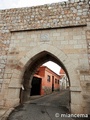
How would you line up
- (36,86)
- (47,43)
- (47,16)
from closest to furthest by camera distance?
(47,43) → (47,16) → (36,86)

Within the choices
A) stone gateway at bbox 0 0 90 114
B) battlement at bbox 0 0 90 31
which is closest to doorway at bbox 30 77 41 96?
stone gateway at bbox 0 0 90 114

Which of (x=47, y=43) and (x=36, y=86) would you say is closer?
(x=47, y=43)

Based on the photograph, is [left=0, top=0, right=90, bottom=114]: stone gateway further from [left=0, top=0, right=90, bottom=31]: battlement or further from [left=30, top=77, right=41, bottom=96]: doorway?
[left=30, top=77, right=41, bottom=96]: doorway

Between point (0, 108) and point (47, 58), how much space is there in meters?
2.71

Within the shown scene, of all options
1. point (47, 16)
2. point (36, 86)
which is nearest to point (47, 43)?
point (47, 16)

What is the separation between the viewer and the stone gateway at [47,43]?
3.73 metres

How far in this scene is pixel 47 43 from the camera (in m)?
4.27

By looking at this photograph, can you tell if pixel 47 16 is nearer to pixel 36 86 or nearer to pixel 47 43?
pixel 47 43

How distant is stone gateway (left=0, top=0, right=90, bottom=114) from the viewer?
373 centimetres

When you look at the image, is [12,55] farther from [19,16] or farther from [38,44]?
[19,16]

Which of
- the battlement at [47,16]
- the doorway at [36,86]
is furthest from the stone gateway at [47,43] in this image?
the doorway at [36,86]

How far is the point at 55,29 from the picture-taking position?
437cm

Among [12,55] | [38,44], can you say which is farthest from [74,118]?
[12,55]

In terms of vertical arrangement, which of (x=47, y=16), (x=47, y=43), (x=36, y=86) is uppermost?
(x=47, y=16)
